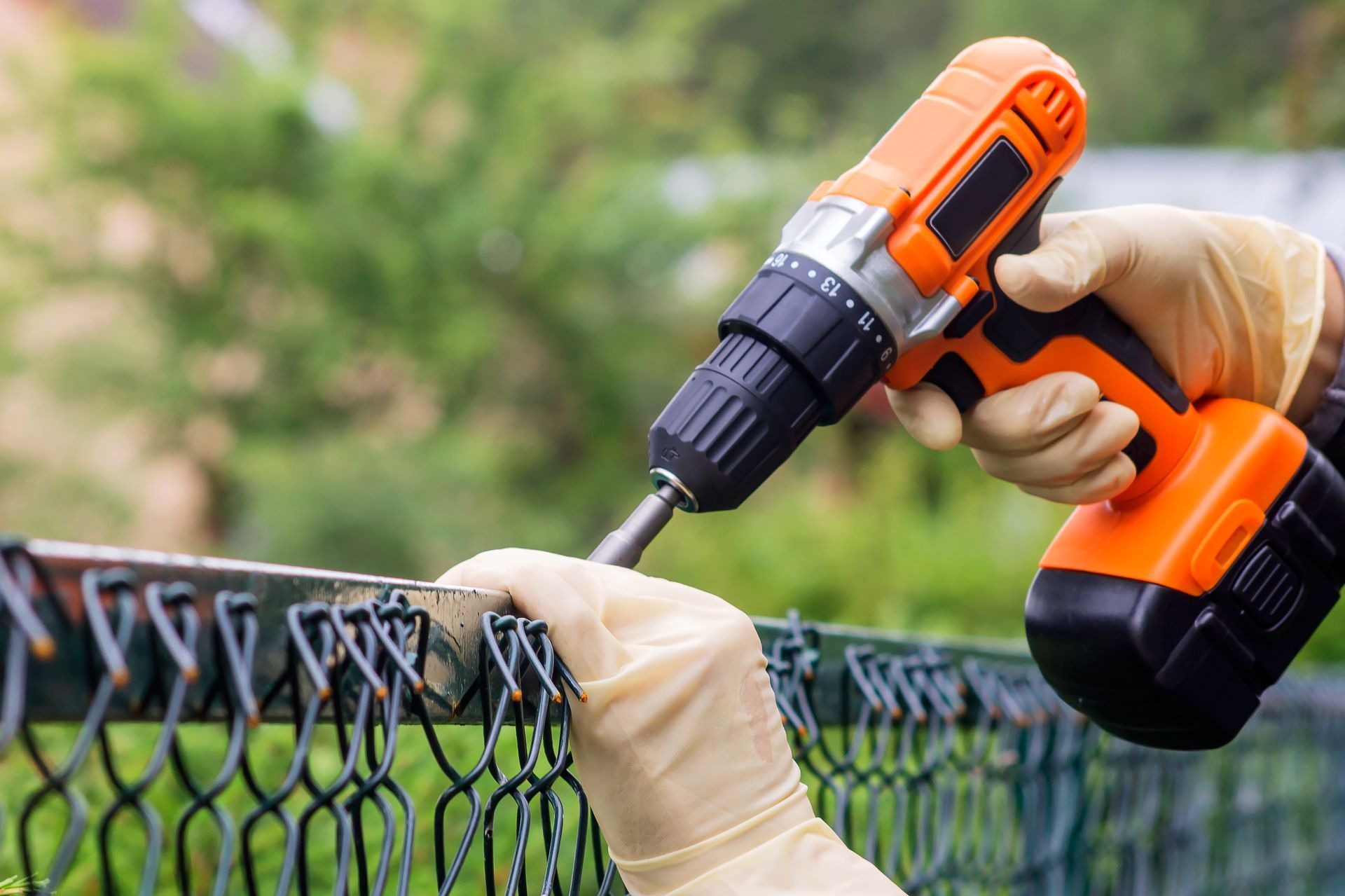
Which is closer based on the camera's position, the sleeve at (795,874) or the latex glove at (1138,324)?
the sleeve at (795,874)

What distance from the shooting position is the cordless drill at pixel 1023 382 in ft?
4.51

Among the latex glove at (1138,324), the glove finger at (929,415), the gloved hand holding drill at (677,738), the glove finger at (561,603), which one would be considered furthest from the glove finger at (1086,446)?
the glove finger at (561,603)

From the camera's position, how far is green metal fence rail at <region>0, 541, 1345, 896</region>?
26.1 inches

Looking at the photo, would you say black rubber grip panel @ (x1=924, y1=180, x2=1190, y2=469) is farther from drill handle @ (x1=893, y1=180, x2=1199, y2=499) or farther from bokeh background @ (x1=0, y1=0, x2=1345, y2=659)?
bokeh background @ (x1=0, y1=0, x2=1345, y2=659)

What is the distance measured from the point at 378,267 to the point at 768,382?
952cm

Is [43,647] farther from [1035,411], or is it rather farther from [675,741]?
[1035,411]

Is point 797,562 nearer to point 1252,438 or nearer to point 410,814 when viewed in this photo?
point 1252,438

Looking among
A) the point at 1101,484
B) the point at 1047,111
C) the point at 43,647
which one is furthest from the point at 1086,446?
the point at 43,647

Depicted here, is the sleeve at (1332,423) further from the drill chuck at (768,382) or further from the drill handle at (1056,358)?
the drill chuck at (768,382)

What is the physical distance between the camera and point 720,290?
12156mm

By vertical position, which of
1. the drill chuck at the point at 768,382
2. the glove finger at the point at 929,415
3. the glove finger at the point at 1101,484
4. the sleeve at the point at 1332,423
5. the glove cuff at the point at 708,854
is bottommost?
the sleeve at the point at 1332,423

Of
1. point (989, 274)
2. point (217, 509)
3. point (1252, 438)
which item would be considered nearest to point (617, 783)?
point (989, 274)

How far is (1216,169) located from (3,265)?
1361 centimetres

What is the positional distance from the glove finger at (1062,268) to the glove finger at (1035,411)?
0.11m
